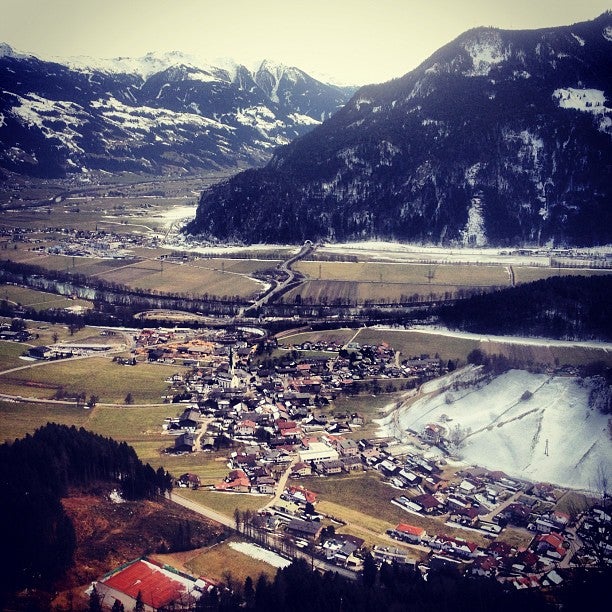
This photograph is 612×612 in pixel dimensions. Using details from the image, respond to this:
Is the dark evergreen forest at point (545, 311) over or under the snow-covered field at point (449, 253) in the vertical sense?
under

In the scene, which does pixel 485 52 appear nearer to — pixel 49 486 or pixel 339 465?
pixel 339 465

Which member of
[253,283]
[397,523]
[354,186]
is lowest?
[397,523]

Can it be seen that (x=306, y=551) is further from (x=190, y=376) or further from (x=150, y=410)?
(x=190, y=376)

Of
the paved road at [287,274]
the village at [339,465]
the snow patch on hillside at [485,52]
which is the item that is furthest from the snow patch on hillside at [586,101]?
the village at [339,465]

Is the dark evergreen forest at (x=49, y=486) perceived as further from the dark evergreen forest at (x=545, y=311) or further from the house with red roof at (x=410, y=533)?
the dark evergreen forest at (x=545, y=311)

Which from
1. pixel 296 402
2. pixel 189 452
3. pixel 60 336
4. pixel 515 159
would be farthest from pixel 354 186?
pixel 189 452

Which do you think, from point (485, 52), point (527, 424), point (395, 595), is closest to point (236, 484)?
point (395, 595)
